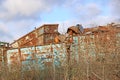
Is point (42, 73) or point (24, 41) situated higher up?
point (24, 41)

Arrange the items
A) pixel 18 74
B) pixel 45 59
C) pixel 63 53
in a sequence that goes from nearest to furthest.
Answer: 1. pixel 63 53
2. pixel 18 74
3. pixel 45 59

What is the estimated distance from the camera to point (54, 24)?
1850 cm

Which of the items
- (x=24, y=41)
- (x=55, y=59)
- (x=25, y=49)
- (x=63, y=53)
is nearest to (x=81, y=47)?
(x=63, y=53)

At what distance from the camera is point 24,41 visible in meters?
19.2

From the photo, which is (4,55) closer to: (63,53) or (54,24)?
(54,24)

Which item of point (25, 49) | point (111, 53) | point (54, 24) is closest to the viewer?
point (111, 53)

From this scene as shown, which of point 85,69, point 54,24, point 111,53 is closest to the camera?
point 111,53

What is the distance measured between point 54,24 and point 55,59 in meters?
5.10

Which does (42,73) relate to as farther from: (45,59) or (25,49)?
(25,49)

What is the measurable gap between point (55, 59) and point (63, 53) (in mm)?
1603

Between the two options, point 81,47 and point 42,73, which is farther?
point 42,73

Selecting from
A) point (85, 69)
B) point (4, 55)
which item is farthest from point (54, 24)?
point (85, 69)

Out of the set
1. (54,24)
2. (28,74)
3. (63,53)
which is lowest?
(28,74)

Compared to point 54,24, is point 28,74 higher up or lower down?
lower down
